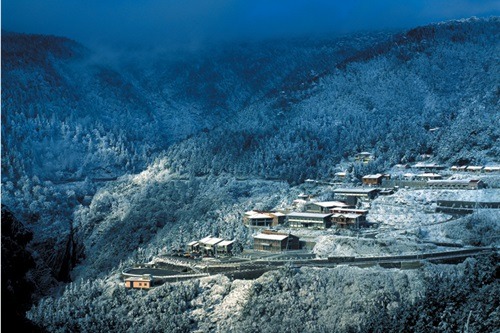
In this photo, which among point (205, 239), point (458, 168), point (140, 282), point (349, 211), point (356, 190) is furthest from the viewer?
point (458, 168)

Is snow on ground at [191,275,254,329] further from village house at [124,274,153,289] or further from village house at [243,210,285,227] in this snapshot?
village house at [243,210,285,227]

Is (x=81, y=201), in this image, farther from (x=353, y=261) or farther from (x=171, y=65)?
(x=171, y=65)

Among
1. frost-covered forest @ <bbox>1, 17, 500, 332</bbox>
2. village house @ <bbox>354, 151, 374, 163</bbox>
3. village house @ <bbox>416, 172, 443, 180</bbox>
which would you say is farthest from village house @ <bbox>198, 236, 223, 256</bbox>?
village house @ <bbox>354, 151, 374, 163</bbox>

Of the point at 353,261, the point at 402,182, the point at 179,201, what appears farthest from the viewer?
the point at 179,201

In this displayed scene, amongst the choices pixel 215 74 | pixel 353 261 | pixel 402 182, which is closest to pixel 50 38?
pixel 215 74

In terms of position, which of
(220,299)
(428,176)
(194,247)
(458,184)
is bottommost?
(220,299)

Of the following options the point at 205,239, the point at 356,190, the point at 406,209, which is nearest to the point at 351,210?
the point at 406,209

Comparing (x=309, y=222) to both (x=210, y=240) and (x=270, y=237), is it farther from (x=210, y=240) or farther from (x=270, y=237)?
(x=210, y=240)

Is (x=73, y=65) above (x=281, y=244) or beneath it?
above
